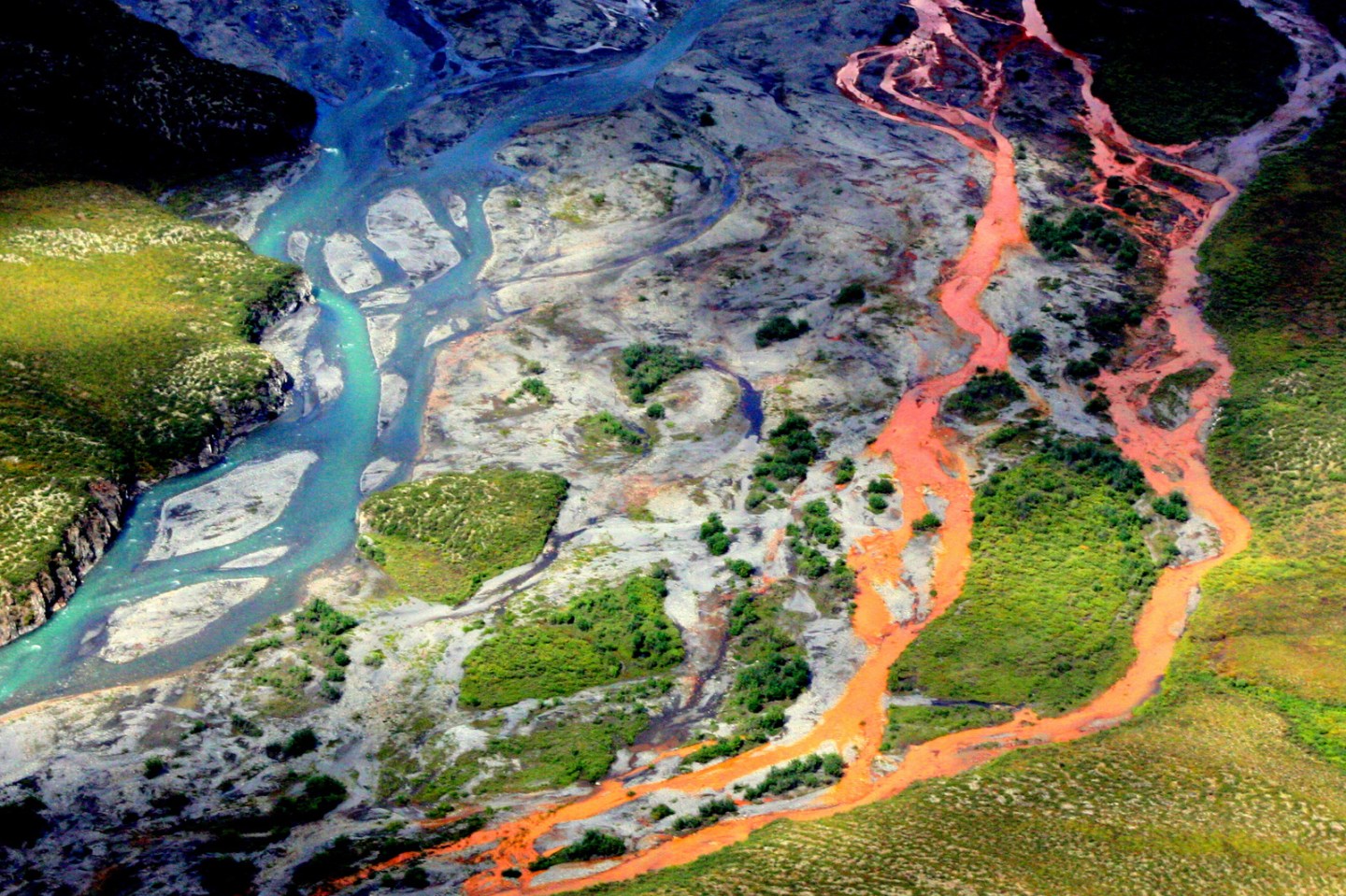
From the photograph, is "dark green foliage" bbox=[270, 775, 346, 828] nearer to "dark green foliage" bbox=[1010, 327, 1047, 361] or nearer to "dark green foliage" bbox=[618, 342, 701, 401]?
"dark green foliage" bbox=[618, 342, 701, 401]

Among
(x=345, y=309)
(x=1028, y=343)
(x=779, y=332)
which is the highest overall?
(x=345, y=309)

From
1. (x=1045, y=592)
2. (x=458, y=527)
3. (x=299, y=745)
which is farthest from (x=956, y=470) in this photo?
(x=299, y=745)

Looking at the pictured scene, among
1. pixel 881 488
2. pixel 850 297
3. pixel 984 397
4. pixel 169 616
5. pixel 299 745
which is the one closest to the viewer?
pixel 299 745

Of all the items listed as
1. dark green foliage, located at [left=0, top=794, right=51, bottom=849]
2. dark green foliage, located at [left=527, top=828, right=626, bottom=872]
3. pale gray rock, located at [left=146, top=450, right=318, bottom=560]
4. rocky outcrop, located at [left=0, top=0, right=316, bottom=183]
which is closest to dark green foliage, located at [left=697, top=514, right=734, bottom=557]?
dark green foliage, located at [left=527, top=828, right=626, bottom=872]

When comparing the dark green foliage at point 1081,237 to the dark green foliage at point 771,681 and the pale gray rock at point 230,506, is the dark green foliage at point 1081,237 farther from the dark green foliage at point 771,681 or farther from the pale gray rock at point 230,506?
the pale gray rock at point 230,506

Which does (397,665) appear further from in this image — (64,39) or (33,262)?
(64,39)

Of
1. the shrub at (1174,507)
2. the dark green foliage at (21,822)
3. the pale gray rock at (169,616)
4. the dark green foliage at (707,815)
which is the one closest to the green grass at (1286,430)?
the shrub at (1174,507)

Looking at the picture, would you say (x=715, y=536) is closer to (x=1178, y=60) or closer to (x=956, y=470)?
(x=956, y=470)
